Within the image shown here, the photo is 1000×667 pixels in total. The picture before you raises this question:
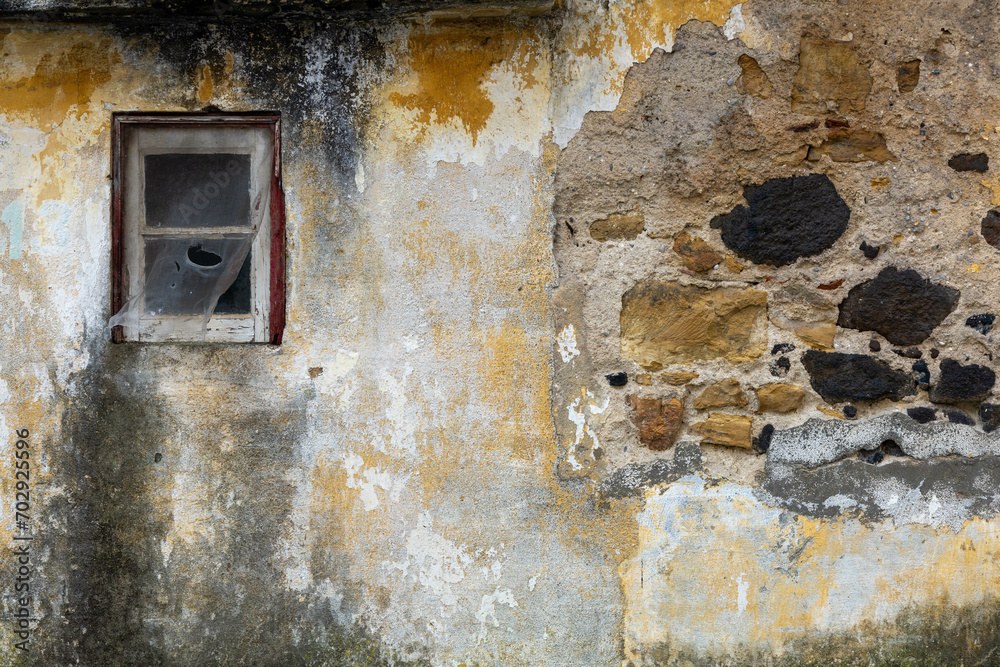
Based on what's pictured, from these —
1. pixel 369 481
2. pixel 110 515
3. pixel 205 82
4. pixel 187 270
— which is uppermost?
pixel 205 82

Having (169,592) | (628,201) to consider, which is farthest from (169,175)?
(628,201)

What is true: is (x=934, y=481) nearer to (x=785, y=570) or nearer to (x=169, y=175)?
(x=785, y=570)

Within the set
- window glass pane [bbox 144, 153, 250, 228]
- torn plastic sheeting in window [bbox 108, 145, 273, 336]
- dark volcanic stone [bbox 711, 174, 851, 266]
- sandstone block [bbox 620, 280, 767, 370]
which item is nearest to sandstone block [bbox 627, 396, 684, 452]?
sandstone block [bbox 620, 280, 767, 370]

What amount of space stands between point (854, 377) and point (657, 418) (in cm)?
67

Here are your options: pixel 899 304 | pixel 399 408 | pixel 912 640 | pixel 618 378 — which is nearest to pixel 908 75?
pixel 899 304

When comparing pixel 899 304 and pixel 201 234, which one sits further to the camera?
pixel 201 234

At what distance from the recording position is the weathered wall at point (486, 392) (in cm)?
256

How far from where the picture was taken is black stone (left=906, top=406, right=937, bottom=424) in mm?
2545

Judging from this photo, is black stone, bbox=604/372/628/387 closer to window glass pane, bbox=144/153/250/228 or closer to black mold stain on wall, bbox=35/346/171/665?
window glass pane, bbox=144/153/250/228

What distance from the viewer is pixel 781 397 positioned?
8.42 feet

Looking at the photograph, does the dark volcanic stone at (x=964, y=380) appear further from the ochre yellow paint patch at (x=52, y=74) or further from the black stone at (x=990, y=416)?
the ochre yellow paint patch at (x=52, y=74)

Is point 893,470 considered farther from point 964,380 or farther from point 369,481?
point 369,481

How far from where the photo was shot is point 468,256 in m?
2.60

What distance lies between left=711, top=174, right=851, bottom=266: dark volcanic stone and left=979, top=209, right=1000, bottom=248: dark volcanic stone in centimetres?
45
